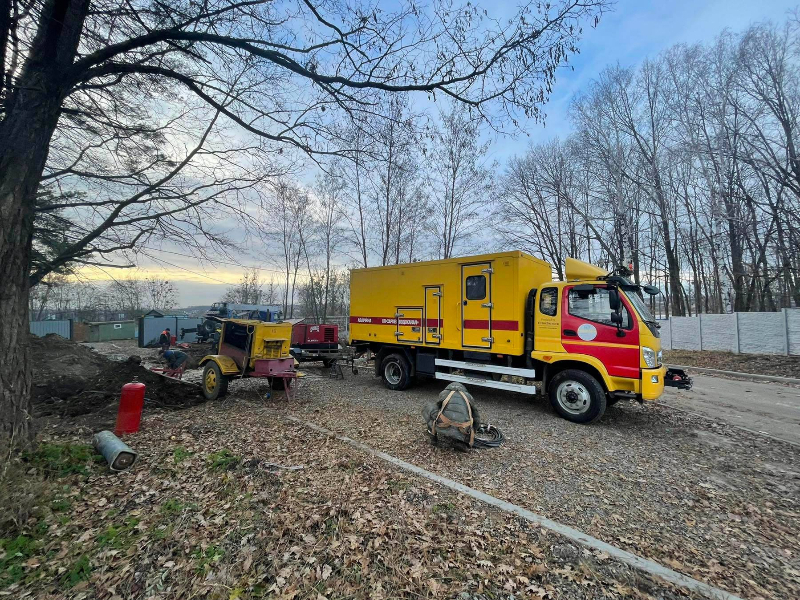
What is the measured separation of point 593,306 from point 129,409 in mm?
7486

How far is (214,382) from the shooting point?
733 cm

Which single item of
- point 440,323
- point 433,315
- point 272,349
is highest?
point 433,315

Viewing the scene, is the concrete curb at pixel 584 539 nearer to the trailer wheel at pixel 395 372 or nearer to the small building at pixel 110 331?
the trailer wheel at pixel 395 372

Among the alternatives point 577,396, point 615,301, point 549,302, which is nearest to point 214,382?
point 549,302

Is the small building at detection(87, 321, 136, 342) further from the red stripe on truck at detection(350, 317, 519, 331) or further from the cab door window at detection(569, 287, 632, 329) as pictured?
the cab door window at detection(569, 287, 632, 329)

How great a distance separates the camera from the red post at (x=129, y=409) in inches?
192

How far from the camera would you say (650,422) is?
19.8 ft

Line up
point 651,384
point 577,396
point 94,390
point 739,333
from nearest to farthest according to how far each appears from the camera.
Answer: point 651,384 → point 577,396 → point 94,390 → point 739,333

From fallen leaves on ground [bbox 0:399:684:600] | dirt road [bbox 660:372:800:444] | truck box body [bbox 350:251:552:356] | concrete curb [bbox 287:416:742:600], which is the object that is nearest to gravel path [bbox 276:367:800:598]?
concrete curb [bbox 287:416:742:600]

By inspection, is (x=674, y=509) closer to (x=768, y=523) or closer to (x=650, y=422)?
(x=768, y=523)

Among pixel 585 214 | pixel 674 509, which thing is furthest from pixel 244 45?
pixel 585 214

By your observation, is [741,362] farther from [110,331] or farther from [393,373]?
[110,331]

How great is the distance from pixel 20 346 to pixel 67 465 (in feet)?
4.53

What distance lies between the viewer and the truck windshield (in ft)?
18.8
